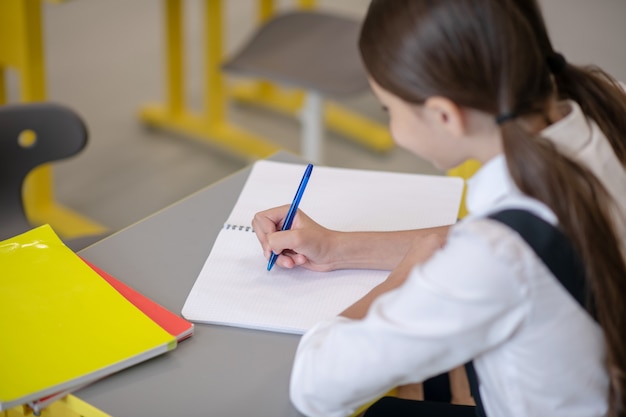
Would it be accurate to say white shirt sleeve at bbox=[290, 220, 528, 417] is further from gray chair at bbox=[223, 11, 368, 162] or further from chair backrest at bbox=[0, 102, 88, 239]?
gray chair at bbox=[223, 11, 368, 162]

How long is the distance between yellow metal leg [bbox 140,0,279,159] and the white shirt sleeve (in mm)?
2227

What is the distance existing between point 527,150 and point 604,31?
344 centimetres

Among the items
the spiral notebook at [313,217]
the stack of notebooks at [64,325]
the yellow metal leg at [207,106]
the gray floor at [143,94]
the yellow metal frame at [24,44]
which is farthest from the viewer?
the yellow metal leg at [207,106]

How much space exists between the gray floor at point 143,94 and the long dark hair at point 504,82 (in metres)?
2.00

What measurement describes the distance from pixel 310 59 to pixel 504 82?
1824 mm

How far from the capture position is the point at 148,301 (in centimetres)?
113

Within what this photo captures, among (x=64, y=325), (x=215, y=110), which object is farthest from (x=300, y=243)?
(x=215, y=110)

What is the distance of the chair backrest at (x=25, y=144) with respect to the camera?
5.63ft

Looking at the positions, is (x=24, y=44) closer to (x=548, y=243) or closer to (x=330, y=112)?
(x=330, y=112)

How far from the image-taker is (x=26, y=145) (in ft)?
5.75

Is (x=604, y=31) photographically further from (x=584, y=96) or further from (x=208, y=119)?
(x=584, y=96)

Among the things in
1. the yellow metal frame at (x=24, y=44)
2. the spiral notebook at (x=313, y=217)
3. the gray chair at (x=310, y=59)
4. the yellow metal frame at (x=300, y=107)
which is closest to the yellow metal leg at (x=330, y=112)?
the yellow metal frame at (x=300, y=107)

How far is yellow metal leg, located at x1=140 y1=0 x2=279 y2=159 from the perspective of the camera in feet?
10.3

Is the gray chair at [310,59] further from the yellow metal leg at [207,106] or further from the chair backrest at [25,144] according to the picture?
the chair backrest at [25,144]
